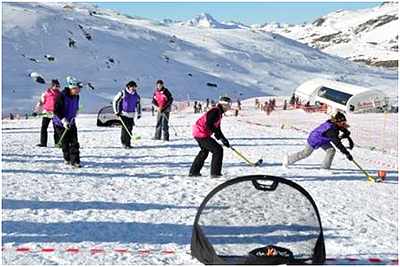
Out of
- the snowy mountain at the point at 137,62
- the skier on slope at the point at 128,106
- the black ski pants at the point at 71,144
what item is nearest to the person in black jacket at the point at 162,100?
the skier on slope at the point at 128,106

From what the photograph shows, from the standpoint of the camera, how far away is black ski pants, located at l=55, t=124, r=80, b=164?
12234mm

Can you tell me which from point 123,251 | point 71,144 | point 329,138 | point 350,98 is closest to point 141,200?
point 123,251

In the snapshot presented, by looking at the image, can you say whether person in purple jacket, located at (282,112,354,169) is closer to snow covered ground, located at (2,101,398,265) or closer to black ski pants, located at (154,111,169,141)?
snow covered ground, located at (2,101,398,265)

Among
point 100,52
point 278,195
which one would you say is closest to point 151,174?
point 278,195

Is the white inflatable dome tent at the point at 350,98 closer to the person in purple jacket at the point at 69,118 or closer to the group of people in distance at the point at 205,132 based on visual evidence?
the group of people in distance at the point at 205,132

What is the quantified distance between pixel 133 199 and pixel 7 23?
86011 mm

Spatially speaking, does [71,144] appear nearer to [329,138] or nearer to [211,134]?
[211,134]

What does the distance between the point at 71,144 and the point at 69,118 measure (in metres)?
0.52

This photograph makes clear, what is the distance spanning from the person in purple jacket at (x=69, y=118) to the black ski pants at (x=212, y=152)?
2.37 meters

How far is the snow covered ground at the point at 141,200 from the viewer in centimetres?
718

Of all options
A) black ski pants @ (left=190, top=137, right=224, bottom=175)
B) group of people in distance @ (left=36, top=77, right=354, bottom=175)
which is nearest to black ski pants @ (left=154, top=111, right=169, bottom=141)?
group of people in distance @ (left=36, top=77, right=354, bottom=175)

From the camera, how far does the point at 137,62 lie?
83938 millimetres

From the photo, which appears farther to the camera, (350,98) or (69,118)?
(350,98)

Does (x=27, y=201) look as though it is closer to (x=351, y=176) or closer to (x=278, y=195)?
(x=278, y=195)
